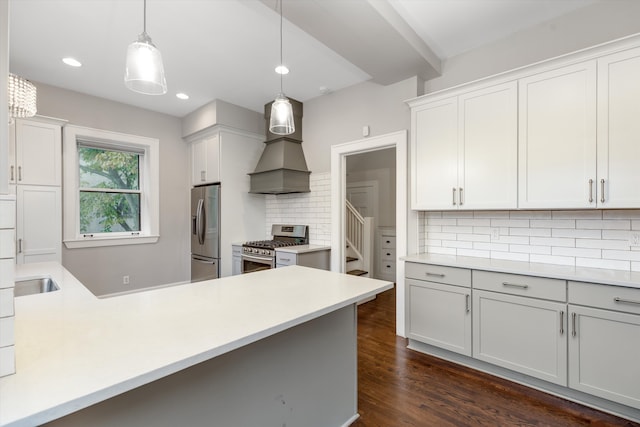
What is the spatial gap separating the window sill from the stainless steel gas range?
1.54 meters

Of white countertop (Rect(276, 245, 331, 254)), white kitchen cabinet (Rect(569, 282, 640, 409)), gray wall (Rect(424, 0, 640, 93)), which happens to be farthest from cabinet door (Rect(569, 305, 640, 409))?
white countertop (Rect(276, 245, 331, 254))

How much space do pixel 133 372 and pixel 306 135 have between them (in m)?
3.81

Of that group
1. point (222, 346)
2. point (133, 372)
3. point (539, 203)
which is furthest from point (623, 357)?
point (133, 372)

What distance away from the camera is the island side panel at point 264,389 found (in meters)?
1.01

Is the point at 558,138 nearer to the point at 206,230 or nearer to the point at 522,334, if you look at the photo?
the point at 522,334

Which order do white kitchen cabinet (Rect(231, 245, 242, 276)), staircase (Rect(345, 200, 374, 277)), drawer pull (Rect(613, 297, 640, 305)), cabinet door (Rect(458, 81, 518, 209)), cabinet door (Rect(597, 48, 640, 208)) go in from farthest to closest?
staircase (Rect(345, 200, 374, 277)) → white kitchen cabinet (Rect(231, 245, 242, 276)) → cabinet door (Rect(458, 81, 518, 209)) → cabinet door (Rect(597, 48, 640, 208)) → drawer pull (Rect(613, 297, 640, 305))

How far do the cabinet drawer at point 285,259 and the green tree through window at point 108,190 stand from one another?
2443mm

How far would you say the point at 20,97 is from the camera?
2.10 meters

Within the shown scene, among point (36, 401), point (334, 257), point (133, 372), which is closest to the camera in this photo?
point (36, 401)

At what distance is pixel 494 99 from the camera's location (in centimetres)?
252

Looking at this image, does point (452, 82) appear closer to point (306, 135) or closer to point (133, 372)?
point (306, 135)

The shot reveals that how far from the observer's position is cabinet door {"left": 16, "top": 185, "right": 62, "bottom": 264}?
3188 millimetres

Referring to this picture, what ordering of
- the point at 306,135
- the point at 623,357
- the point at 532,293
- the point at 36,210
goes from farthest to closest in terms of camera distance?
1. the point at 306,135
2. the point at 36,210
3. the point at 532,293
4. the point at 623,357

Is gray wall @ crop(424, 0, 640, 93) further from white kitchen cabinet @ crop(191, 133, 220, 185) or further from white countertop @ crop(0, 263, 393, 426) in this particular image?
white kitchen cabinet @ crop(191, 133, 220, 185)
